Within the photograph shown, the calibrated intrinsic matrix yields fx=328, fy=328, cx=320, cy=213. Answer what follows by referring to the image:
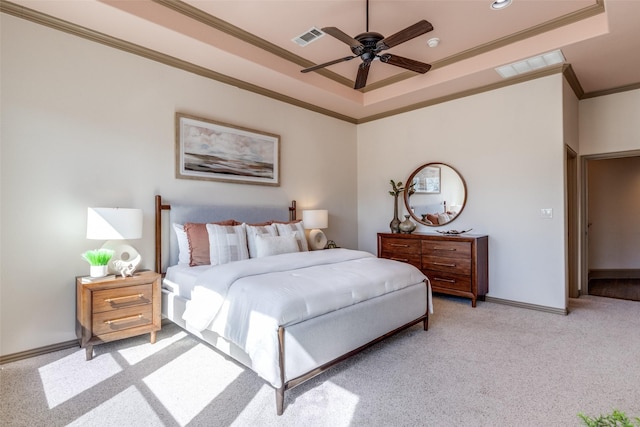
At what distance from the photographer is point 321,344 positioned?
2.23m

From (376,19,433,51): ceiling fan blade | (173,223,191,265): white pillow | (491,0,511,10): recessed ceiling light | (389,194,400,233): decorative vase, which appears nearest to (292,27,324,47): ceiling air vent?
(376,19,433,51): ceiling fan blade

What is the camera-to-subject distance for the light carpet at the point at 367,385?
1943mm

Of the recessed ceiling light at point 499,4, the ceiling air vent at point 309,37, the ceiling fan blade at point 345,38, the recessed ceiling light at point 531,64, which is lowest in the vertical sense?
the ceiling fan blade at point 345,38

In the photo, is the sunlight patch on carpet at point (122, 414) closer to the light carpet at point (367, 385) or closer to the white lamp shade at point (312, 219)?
the light carpet at point (367, 385)

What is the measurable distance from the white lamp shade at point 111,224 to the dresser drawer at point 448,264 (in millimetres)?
3534

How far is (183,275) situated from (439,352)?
7.90ft

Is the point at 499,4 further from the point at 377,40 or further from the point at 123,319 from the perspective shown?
the point at 123,319

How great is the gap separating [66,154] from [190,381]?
225 cm

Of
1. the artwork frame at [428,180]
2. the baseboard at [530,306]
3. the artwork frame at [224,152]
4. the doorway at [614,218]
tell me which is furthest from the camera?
the doorway at [614,218]

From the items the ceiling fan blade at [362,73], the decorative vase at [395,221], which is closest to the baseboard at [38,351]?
the ceiling fan blade at [362,73]

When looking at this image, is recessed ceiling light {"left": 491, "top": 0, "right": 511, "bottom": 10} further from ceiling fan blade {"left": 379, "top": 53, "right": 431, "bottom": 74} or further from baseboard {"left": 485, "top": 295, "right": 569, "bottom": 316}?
baseboard {"left": 485, "top": 295, "right": 569, "bottom": 316}

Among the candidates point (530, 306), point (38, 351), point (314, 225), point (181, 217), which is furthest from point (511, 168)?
point (38, 351)

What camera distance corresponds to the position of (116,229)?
2801 mm

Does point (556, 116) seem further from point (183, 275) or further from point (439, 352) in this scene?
point (183, 275)
